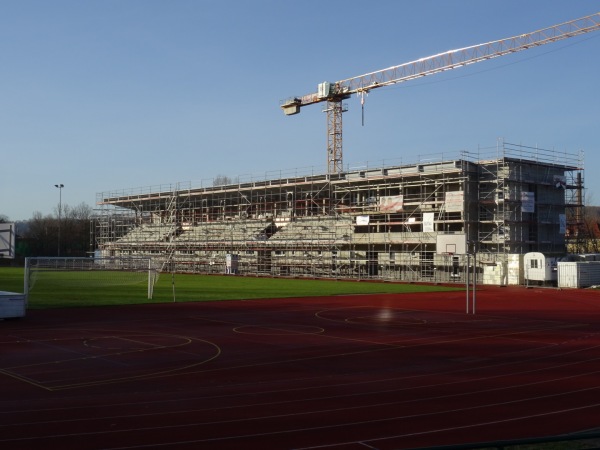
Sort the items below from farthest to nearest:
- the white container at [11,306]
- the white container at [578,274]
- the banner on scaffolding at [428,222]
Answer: the banner on scaffolding at [428,222]
the white container at [578,274]
the white container at [11,306]

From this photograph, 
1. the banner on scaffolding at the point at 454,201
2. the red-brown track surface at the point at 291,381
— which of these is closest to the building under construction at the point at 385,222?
the banner on scaffolding at the point at 454,201

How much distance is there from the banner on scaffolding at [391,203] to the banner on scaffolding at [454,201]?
204 inches

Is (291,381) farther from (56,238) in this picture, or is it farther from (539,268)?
(56,238)

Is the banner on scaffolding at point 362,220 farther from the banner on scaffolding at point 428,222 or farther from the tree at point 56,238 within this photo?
the tree at point 56,238

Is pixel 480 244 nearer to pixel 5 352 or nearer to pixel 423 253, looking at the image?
pixel 423 253

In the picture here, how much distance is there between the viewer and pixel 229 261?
73.1 meters

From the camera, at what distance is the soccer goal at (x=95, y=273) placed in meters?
38.3

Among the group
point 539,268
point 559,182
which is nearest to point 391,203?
point 559,182

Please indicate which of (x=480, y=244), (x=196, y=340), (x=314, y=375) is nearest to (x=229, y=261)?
(x=480, y=244)

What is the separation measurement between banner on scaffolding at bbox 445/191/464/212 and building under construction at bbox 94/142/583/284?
0.09 metres

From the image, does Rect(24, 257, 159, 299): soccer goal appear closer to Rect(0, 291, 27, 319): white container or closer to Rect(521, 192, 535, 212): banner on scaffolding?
Rect(0, 291, 27, 319): white container

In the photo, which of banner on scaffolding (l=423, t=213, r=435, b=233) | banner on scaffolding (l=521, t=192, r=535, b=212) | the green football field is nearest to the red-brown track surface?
the green football field

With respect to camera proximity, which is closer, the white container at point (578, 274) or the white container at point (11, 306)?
the white container at point (11, 306)

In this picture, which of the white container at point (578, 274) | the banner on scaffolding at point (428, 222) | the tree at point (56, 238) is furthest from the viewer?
the tree at point (56, 238)
